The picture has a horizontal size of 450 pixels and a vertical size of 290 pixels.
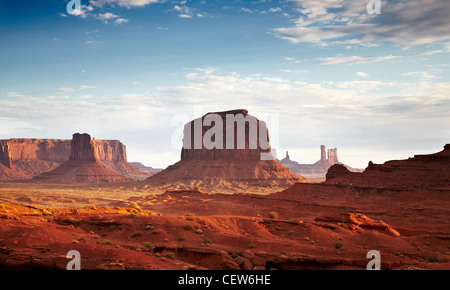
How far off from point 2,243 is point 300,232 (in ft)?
50.2

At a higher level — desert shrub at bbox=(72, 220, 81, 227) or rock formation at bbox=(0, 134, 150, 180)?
rock formation at bbox=(0, 134, 150, 180)

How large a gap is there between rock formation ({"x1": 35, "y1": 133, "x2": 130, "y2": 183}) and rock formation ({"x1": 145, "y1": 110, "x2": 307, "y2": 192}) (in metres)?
32.6

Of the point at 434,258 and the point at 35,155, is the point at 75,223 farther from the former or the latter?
the point at 35,155

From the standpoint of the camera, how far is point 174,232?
18.5m

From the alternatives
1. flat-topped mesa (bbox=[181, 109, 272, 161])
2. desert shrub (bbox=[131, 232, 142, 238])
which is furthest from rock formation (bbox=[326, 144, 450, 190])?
flat-topped mesa (bbox=[181, 109, 272, 161])

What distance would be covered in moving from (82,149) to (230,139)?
74.0 m

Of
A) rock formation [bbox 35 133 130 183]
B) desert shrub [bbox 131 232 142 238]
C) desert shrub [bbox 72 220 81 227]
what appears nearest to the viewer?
desert shrub [bbox 131 232 142 238]

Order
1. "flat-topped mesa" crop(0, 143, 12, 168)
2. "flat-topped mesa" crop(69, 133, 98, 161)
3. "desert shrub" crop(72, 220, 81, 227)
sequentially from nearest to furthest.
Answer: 1. "desert shrub" crop(72, 220, 81, 227)
2. "flat-topped mesa" crop(69, 133, 98, 161)
3. "flat-topped mesa" crop(0, 143, 12, 168)

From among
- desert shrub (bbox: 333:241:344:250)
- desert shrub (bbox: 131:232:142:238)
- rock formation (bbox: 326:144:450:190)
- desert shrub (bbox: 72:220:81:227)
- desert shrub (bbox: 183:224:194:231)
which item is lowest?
desert shrub (bbox: 333:241:344:250)

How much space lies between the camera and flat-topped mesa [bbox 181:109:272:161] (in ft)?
384

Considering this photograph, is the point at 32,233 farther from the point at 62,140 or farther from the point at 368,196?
the point at 62,140

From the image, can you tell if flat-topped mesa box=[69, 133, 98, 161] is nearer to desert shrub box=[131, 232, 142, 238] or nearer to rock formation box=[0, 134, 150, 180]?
rock formation box=[0, 134, 150, 180]

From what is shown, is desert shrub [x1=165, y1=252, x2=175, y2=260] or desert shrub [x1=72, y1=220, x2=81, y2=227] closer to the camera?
desert shrub [x1=165, y1=252, x2=175, y2=260]
